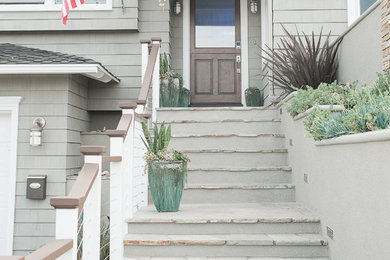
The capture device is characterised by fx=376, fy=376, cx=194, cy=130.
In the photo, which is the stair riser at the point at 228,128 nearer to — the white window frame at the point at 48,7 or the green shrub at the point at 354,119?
the green shrub at the point at 354,119

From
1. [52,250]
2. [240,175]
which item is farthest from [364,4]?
[52,250]

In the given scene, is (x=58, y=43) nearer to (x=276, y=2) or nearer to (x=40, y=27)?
(x=40, y=27)

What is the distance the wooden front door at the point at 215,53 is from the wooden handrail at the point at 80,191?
4.43 meters

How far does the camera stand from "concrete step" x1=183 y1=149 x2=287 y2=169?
4145 mm

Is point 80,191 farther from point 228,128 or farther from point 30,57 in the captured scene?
point 30,57

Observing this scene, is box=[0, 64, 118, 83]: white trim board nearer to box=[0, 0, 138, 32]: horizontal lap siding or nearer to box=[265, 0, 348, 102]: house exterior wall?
box=[0, 0, 138, 32]: horizontal lap siding

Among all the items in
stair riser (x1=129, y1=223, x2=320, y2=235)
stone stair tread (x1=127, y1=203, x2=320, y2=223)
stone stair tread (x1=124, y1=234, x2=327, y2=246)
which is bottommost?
stone stair tread (x1=124, y1=234, x2=327, y2=246)

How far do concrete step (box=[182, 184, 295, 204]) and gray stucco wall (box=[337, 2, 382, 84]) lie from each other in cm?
143

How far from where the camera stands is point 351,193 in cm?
237

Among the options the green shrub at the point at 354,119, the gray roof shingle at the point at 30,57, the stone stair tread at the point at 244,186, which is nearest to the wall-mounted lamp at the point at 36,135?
the gray roof shingle at the point at 30,57

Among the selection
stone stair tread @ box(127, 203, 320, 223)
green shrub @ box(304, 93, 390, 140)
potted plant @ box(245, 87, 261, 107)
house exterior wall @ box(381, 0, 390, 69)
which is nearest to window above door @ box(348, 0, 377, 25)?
potted plant @ box(245, 87, 261, 107)

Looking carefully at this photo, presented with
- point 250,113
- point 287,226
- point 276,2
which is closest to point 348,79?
point 250,113

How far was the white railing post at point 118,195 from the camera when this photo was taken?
2773 millimetres

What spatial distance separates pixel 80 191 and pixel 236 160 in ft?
8.14
